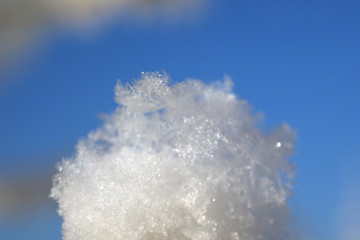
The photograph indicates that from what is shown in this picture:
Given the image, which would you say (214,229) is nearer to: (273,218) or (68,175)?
(273,218)

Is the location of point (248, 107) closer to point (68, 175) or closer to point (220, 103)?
point (220, 103)

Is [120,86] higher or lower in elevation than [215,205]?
higher

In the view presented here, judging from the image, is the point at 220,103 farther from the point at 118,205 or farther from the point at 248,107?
the point at 118,205

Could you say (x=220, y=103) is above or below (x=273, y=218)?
above

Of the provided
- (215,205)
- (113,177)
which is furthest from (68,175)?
(215,205)

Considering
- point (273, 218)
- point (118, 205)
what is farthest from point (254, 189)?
point (118, 205)
